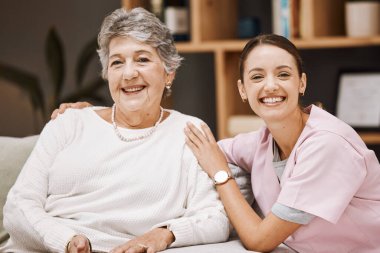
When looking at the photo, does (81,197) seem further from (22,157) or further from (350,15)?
(350,15)

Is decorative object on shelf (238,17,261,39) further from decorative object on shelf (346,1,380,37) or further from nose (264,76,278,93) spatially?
nose (264,76,278,93)

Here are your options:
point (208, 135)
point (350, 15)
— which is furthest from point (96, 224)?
point (350, 15)

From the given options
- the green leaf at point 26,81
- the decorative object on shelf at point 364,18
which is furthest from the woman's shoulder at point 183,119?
the green leaf at point 26,81

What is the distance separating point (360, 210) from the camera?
1882mm

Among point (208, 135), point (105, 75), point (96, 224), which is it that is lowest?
point (96, 224)

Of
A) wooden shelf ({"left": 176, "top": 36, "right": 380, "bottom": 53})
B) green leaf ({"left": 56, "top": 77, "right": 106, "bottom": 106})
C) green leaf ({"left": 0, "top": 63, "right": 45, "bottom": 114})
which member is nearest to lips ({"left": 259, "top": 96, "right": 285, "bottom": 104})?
wooden shelf ({"left": 176, "top": 36, "right": 380, "bottom": 53})

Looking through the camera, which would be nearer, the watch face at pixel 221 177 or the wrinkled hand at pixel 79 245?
the wrinkled hand at pixel 79 245

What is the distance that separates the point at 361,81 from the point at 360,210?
5.21ft

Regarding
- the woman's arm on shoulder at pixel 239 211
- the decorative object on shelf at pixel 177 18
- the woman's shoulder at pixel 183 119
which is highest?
the decorative object on shelf at pixel 177 18

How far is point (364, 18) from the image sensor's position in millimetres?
3221

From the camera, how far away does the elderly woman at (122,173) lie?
1.98 meters

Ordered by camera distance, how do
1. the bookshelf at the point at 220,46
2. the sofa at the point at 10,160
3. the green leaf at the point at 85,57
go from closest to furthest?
the sofa at the point at 10,160, the bookshelf at the point at 220,46, the green leaf at the point at 85,57

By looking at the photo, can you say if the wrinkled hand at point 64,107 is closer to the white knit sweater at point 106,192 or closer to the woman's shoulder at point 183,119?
the white knit sweater at point 106,192

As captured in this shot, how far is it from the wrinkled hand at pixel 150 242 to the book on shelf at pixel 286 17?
161 cm
